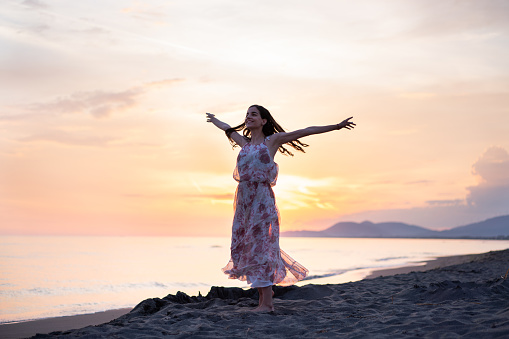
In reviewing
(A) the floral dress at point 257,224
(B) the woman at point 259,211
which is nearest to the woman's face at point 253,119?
(B) the woman at point 259,211

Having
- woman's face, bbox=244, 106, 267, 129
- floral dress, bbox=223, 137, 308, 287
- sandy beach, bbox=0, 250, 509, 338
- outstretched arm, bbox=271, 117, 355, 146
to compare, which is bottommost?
sandy beach, bbox=0, 250, 509, 338

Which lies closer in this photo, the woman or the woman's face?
the woman

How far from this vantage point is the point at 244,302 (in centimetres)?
577

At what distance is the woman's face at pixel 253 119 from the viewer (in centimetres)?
562

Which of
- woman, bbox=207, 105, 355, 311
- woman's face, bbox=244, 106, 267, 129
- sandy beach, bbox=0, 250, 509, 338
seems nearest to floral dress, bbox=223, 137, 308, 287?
woman, bbox=207, 105, 355, 311

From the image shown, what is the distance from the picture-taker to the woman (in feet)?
17.6

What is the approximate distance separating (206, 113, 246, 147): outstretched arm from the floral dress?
26 cm

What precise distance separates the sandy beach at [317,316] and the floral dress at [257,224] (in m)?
0.42

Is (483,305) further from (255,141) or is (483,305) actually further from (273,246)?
(255,141)

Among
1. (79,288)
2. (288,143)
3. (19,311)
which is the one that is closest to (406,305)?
(288,143)

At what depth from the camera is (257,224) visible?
5449 millimetres

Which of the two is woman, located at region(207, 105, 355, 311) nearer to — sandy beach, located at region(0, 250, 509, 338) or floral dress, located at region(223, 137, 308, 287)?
floral dress, located at region(223, 137, 308, 287)

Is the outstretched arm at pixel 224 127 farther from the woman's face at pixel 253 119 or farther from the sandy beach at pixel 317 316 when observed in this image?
the sandy beach at pixel 317 316

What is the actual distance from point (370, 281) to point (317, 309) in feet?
9.09
